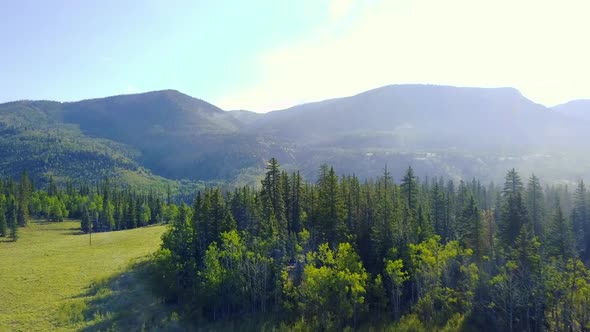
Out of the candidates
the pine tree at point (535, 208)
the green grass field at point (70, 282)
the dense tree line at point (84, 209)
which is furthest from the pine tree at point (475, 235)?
the dense tree line at point (84, 209)

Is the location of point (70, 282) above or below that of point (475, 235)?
below

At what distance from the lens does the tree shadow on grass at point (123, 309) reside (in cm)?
5100

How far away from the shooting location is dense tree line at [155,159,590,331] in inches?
1922

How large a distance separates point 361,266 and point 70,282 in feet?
155

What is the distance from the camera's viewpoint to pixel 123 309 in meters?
55.4

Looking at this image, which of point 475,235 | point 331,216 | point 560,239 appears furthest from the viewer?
point 560,239

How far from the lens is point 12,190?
13862 centimetres

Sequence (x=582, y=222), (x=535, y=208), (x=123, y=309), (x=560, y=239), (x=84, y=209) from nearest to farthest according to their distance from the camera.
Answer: (x=123, y=309), (x=560, y=239), (x=535, y=208), (x=582, y=222), (x=84, y=209)

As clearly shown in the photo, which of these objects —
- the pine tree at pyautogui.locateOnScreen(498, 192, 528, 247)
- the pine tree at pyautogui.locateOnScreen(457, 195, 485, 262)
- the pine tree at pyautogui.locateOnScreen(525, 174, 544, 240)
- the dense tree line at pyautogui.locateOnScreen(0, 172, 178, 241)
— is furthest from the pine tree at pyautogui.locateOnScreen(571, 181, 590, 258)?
the dense tree line at pyautogui.locateOnScreen(0, 172, 178, 241)

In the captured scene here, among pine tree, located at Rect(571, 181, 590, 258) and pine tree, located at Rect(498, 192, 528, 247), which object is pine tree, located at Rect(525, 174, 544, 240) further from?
pine tree, located at Rect(498, 192, 528, 247)

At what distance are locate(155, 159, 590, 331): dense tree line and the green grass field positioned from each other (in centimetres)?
813

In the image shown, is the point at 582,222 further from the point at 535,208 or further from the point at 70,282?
the point at 70,282

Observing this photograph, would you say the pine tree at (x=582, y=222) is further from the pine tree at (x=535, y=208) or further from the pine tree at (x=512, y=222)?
the pine tree at (x=512, y=222)

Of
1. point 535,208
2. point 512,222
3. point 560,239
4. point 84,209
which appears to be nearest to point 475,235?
point 512,222
